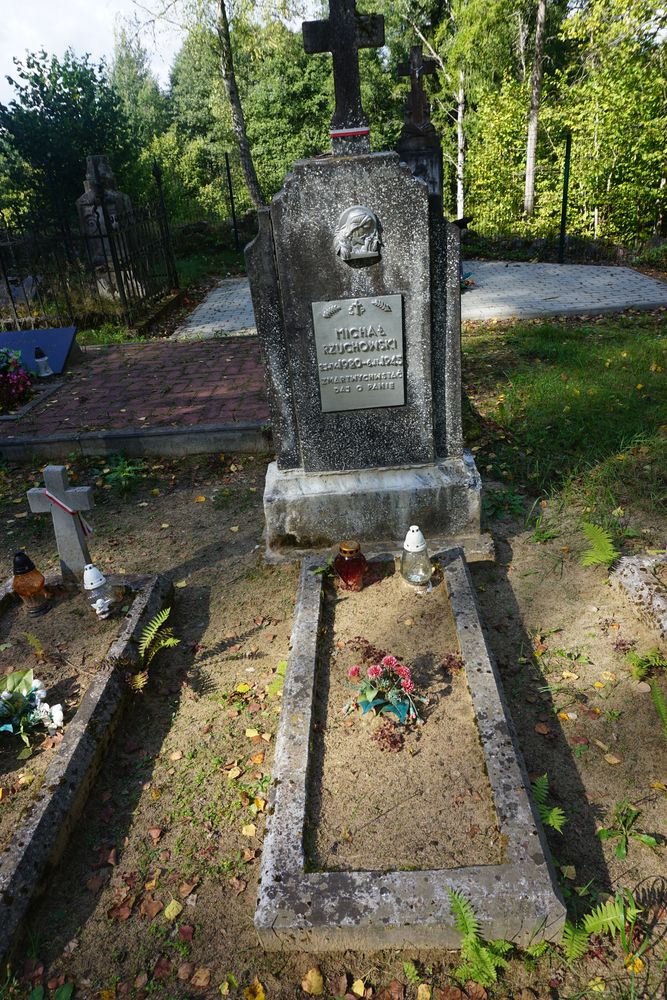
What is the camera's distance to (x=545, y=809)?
2.48 metres

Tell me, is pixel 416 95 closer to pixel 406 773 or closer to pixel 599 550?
pixel 599 550

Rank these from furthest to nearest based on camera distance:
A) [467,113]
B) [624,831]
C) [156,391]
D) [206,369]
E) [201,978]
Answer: [467,113] → [206,369] → [156,391] → [624,831] → [201,978]

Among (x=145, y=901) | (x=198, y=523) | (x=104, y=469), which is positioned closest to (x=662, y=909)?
(x=145, y=901)

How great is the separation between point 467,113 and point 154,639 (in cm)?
2742

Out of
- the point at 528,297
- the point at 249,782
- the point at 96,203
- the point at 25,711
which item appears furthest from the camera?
the point at 96,203

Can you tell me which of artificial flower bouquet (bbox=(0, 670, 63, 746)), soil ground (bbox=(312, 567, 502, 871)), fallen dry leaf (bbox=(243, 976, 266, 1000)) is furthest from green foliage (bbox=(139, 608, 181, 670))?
fallen dry leaf (bbox=(243, 976, 266, 1000))

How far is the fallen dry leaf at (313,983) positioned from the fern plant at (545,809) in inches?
37.7

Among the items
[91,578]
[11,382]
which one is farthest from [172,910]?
[11,382]

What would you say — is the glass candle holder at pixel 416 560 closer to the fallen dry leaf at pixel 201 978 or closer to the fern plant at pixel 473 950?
the fern plant at pixel 473 950

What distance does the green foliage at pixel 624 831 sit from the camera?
7.86ft

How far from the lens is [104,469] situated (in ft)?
19.7

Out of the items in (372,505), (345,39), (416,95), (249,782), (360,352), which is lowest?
(249,782)

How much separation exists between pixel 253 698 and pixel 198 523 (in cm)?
202

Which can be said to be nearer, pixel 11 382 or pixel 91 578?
pixel 91 578
